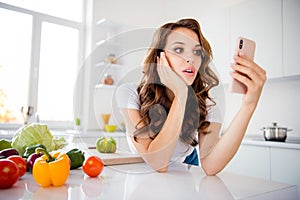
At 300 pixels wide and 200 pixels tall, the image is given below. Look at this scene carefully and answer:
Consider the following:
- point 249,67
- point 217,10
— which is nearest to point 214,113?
point 249,67

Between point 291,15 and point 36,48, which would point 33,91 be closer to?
point 36,48

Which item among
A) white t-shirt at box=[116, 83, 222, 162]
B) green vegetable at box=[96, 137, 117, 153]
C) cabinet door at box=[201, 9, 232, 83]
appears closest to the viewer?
white t-shirt at box=[116, 83, 222, 162]

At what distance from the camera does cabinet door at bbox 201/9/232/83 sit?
235 cm

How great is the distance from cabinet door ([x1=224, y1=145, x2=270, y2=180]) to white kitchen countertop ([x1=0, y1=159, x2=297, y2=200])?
119 centimetres

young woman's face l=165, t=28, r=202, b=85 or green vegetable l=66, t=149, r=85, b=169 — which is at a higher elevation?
young woman's face l=165, t=28, r=202, b=85

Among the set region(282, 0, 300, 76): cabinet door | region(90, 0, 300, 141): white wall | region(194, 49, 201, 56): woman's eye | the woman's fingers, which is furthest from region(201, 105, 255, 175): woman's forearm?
region(282, 0, 300, 76): cabinet door

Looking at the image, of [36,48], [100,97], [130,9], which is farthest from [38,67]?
[100,97]

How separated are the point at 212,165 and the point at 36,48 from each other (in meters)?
2.63

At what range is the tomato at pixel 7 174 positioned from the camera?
56 centimetres

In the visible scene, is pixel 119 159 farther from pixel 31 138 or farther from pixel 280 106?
pixel 280 106

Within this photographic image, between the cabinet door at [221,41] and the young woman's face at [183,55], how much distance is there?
5.26ft

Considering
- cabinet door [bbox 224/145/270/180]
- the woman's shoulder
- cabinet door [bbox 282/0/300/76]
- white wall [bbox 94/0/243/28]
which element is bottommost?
cabinet door [bbox 224/145/270/180]

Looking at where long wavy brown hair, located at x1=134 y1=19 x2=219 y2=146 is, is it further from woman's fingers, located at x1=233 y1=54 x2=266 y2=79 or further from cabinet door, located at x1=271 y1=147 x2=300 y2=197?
cabinet door, located at x1=271 y1=147 x2=300 y2=197

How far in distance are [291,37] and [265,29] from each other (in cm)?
23
